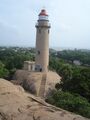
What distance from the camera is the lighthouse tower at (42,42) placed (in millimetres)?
32656

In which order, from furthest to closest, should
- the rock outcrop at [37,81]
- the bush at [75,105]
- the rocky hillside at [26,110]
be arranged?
the rock outcrop at [37,81]
the bush at [75,105]
the rocky hillside at [26,110]

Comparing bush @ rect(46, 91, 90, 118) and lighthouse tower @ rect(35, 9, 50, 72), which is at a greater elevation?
lighthouse tower @ rect(35, 9, 50, 72)

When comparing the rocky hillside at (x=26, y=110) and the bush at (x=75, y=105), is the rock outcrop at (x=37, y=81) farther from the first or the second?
the rocky hillside at (x=26, y=110)

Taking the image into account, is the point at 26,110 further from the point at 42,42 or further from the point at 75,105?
the point at 42,42

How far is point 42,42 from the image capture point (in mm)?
32594

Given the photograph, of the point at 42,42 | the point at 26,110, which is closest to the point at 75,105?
the point at 26,110

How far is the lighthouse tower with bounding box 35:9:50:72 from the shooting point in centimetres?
3266

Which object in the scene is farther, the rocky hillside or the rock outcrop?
the rock outcrop

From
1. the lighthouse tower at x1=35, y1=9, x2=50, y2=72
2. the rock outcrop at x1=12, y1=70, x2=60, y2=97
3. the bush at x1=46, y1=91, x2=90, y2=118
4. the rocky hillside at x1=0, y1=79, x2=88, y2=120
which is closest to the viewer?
the rocky hillside at x1=0, y1=79, x2=88, y2=120

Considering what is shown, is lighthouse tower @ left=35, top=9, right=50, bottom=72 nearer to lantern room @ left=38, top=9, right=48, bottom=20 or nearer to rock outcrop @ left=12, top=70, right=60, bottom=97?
lantern room @ left=38, top=9, right=48, bottom=20

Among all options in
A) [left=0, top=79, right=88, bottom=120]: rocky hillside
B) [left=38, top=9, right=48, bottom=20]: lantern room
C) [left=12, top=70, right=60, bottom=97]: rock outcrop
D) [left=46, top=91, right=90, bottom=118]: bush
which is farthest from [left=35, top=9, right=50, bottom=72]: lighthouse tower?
[left=0, top=79, right=88, bottom=120]: rocky hillside

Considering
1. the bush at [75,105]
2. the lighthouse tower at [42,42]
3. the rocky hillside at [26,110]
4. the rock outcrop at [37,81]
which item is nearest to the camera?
the rocky hillside at [26,110]

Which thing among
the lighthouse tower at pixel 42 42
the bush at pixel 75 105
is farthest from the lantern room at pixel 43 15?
the bush at pixel 75 105

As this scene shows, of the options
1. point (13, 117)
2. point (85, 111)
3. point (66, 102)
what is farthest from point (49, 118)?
point (66, 102)
